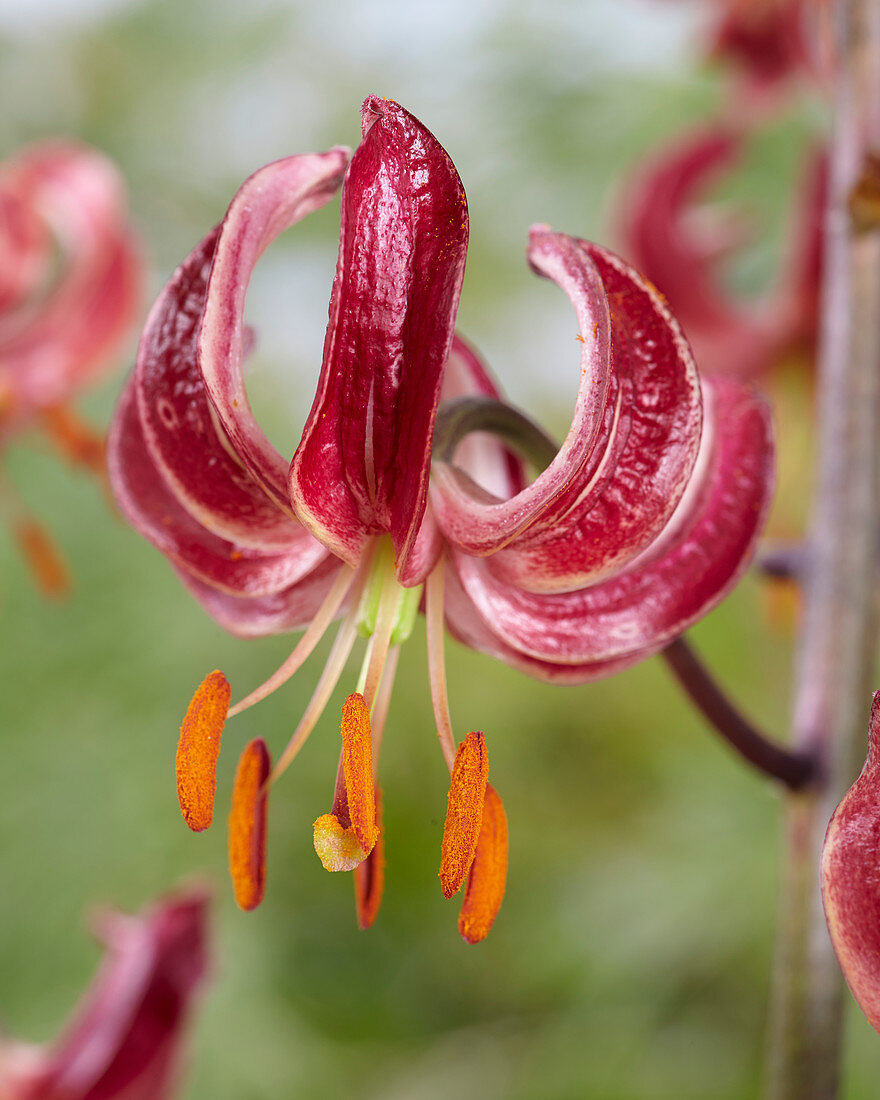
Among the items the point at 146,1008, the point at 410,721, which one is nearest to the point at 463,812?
the point at 146,1008

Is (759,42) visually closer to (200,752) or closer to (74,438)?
(74,438)

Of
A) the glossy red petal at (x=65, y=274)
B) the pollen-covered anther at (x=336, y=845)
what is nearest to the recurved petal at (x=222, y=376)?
the pollen-covered anther at (x=336, y=845)

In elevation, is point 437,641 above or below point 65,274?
below

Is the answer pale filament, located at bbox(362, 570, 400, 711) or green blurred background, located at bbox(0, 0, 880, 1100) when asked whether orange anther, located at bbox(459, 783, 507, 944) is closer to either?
pale filament, located at bbox(362, 570, 400, 711)

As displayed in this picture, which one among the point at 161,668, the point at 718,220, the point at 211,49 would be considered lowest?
the point at 161,668

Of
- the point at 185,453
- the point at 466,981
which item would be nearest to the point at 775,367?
the point at 185,453

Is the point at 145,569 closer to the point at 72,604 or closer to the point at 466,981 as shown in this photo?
the point at 72,604

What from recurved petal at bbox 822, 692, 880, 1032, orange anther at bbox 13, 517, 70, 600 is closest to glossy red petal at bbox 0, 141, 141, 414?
orange anther at bbox 13, 517, 70, 600
